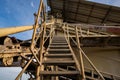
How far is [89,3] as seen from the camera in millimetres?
14453

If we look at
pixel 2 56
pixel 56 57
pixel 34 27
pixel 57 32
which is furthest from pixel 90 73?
pixel 34 27

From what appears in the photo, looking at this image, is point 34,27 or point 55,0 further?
point 55,0

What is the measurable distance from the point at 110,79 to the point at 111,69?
610 millimetres

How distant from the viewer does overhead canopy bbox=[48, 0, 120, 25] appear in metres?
14.5

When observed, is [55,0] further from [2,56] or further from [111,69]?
[2,56]

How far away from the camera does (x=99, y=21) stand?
16.4 m

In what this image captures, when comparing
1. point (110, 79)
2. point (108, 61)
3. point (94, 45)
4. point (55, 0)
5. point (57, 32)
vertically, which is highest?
point (55, 0)

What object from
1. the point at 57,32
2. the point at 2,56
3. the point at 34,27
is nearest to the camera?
the point at 34,27

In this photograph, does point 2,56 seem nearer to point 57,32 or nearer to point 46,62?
point 46,62

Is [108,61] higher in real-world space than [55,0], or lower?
lower

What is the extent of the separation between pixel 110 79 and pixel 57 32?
4.73 meters

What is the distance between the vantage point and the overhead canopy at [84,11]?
1449 cm

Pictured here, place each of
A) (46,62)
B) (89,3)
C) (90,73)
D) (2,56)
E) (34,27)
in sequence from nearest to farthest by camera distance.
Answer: (34,27) < (46,62) < (2,56) < (90,73) < (89,3)

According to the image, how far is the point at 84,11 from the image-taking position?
51.9 feet
